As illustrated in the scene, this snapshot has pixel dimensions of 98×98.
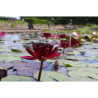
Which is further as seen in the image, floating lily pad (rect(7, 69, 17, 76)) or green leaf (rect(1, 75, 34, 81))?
floating lily pad (rect(7, 69, 17, 76))

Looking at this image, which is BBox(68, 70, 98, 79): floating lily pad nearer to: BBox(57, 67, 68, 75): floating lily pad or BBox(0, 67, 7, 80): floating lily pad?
BBox(57, 67, 68, 75): floating lily pad

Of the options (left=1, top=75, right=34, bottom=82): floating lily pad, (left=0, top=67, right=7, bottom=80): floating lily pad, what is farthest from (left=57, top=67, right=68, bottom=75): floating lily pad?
(left=0, top=67, right=7, bottom=80): floating lily pad

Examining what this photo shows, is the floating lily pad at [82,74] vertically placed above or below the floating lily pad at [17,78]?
below

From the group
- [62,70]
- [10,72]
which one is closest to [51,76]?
[62,70]

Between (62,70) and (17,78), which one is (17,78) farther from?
(62,70)

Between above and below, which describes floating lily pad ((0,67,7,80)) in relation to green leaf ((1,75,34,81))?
above

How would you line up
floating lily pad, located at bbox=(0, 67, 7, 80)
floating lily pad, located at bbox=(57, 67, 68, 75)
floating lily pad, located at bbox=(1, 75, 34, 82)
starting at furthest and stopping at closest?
floating lily pad, located at bbox=(57, 67, 68, 75)
floating lily pad, located at bbox=(0, 67, 7, 80)
floating lily pad, located at bbox=(1, 75, 34, 82)

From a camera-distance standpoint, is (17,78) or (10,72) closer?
(17,78)

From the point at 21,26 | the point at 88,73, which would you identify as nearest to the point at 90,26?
the point at 21,26

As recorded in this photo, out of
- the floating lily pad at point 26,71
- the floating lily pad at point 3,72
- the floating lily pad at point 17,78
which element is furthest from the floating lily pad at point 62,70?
the floating lily pad at point 3,72

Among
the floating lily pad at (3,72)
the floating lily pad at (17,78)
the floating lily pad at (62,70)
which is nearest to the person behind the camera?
the floating lily pad at (17,78)

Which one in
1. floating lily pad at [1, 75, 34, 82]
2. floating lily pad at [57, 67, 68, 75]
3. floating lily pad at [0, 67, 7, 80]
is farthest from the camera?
floating lily pad at [57, 67, 68, 75]

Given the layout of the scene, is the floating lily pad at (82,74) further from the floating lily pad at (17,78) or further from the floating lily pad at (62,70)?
the floating lily pad at (17,78)
